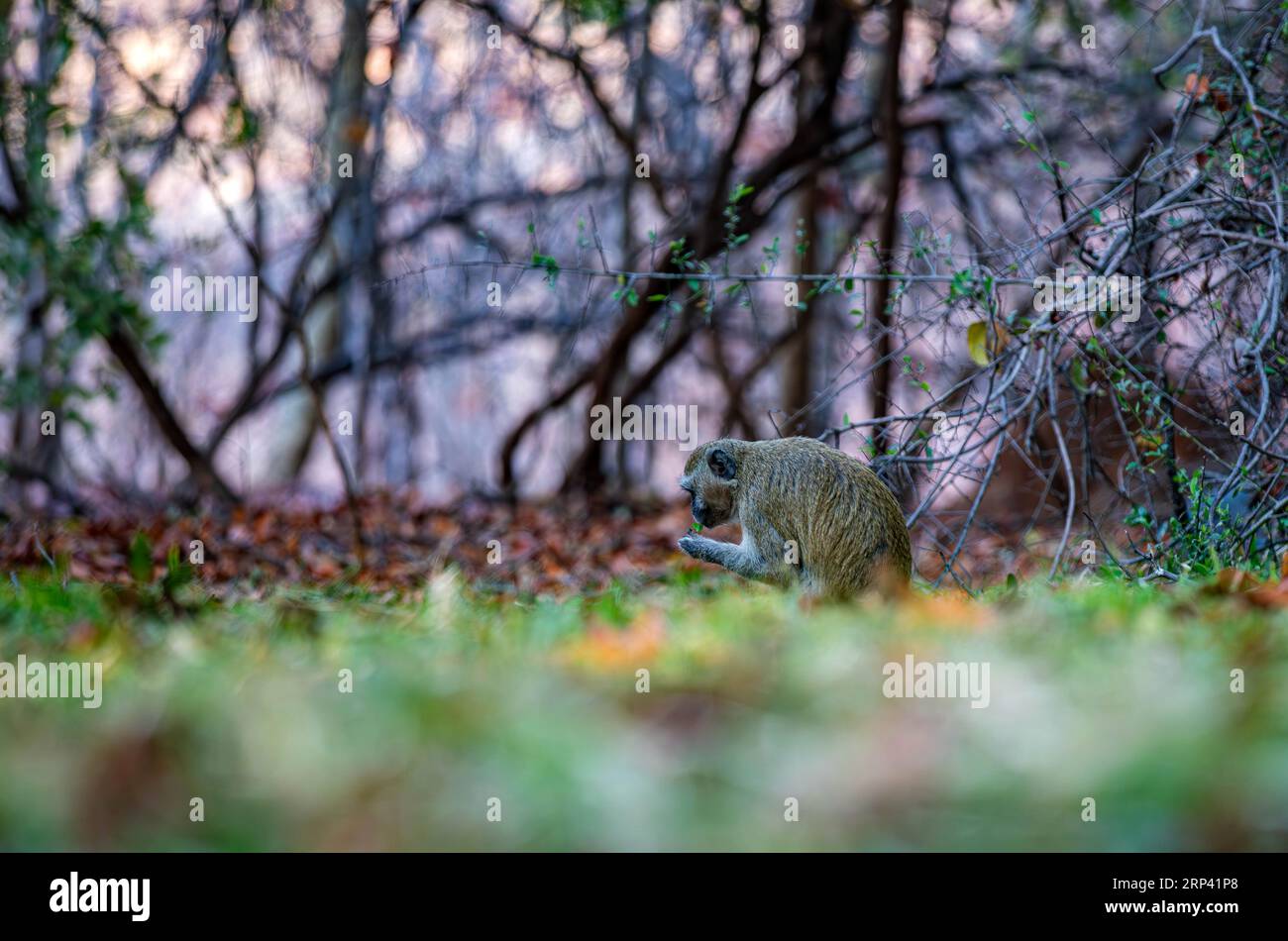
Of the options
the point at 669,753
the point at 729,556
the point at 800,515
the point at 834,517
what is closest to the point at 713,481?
the point at 729,556

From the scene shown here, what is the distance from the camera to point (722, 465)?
5.75 m

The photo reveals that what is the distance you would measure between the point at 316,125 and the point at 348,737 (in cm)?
1229

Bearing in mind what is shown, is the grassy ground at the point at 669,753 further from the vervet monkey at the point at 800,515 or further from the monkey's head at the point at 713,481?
the monkey's head at the point at 713,481

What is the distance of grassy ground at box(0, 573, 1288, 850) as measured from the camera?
217cm

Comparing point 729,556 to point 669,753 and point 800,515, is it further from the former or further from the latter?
point 669,753

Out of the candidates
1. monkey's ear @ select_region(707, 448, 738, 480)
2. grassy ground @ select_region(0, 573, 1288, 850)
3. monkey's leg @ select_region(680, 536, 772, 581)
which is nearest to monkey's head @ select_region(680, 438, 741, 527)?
monkey's ear @ select_region(707, 448, 738, 480)

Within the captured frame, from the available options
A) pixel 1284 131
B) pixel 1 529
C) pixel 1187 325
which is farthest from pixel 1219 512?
pixel 1 529

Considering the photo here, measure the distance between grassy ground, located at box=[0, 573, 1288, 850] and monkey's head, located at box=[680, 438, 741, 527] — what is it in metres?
2.75

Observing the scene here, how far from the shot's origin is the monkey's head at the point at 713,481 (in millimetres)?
5754

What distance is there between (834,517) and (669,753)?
3.10 metres

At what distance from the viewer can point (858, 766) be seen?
2.26 metres

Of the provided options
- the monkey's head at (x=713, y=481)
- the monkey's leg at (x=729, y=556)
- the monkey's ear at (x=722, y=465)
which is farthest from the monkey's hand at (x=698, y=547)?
the monkey's ear at (x=722, y=465)

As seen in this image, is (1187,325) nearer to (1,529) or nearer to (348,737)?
(348,737)

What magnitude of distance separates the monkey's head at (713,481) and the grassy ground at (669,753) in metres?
2.75
